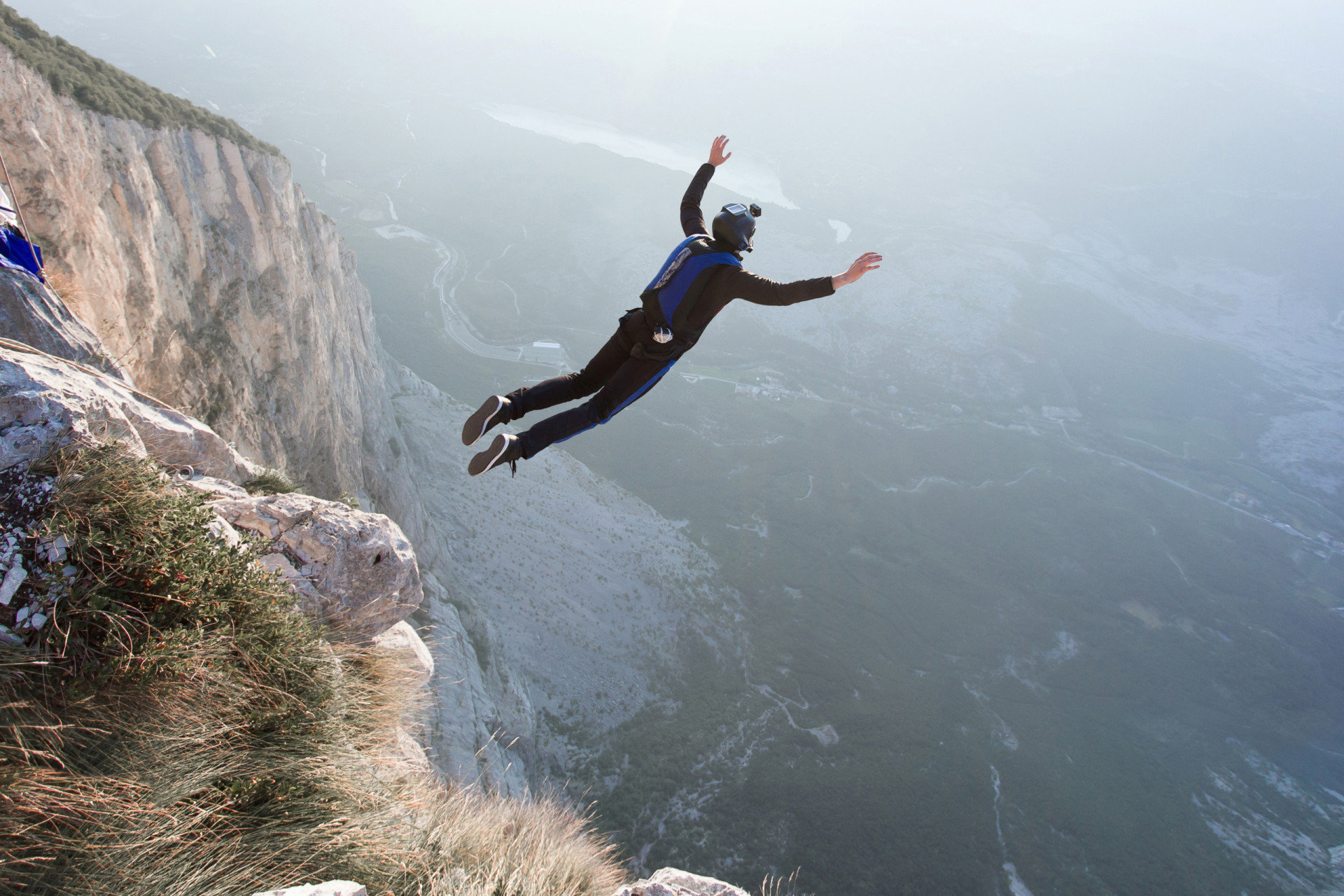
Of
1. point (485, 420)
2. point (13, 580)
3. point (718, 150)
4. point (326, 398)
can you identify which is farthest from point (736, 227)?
point (326, 398)

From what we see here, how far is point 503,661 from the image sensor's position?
2220 cm

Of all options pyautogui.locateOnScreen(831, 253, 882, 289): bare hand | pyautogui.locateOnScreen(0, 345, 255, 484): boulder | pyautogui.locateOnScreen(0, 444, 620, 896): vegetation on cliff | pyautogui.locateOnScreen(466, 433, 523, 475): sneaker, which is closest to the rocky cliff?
pyautogui.locateOnScreen(0, 345, 255, 484): boulder

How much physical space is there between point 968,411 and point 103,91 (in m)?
85.5

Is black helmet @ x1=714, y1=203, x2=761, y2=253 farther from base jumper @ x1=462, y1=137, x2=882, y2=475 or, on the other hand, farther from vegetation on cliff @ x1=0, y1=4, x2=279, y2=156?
vegetation on cliff @ x1=0, y1=4, x2=279, y2=156

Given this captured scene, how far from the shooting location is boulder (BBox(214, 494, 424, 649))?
484cm

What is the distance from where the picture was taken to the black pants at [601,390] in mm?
5125

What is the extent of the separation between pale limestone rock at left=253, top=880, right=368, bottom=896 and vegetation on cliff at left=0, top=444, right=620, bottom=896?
1.29ft

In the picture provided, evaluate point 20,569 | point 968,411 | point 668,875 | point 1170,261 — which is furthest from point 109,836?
point 1170,261

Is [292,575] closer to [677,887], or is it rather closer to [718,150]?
[677,887]

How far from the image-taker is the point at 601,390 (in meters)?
5.40

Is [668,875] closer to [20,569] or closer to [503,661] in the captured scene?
[20,569]

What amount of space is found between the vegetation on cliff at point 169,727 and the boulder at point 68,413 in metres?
0.15

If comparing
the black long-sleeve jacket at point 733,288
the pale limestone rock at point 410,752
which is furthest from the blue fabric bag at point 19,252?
the black long-sleeve jacket at point 733,288

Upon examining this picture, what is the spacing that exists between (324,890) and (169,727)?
1.05m
